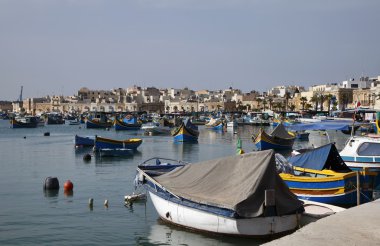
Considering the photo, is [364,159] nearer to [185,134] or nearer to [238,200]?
[238,200]

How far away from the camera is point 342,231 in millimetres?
11484

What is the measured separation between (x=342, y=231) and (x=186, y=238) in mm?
6707

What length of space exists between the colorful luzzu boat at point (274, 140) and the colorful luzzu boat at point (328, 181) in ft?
89.6

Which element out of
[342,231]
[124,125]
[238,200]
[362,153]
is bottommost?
[124,125]

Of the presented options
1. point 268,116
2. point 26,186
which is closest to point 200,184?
point 26,186

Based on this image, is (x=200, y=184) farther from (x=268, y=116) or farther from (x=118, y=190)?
(x=268, y=116)

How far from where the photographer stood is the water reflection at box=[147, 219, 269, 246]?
53.5ft

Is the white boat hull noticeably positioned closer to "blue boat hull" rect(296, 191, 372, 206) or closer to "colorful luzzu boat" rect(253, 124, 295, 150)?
"blue boat hull" rect(296, 191, 372, 206)

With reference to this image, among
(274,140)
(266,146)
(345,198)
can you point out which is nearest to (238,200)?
(345,198)

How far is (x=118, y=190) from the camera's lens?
87.1 ft

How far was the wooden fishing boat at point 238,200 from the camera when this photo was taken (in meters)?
15.7

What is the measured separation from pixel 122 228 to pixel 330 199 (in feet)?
23.8

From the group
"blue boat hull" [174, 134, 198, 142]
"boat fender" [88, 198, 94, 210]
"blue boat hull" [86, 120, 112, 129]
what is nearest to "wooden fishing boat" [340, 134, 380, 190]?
"boat fender" [88, 198, 94, 210]

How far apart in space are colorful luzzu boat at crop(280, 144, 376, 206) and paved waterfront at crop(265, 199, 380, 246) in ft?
15.5
